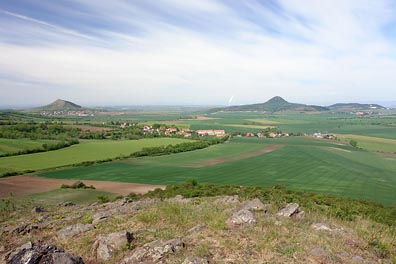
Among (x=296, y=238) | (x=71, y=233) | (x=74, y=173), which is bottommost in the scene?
(x=74, y=173)

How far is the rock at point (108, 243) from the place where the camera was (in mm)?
8863

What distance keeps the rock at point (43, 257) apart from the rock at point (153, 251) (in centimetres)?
143

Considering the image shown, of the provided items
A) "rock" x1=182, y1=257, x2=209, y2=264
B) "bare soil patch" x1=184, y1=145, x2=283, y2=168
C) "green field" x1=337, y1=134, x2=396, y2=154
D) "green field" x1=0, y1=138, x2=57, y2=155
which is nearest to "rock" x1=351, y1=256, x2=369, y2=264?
"rock" x1=182, y1=257, x2=209, y2=264

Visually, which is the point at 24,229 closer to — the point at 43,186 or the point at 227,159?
the point at 43,186

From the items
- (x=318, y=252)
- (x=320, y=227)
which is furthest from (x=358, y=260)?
(x=320, y=227)

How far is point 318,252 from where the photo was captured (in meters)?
8.38

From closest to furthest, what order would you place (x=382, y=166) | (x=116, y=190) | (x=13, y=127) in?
(x=116, y=190) < (x=382, y=166) < (x=13, y=127)

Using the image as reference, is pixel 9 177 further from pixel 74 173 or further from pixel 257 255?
pixel 257 255

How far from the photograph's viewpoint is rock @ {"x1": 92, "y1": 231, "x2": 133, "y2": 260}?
29.1ft

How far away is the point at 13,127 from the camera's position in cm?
9625

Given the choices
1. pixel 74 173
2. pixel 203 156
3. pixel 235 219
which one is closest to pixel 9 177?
pixel 74 173

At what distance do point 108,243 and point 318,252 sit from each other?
6.20 m

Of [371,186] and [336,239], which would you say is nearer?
[336,239]

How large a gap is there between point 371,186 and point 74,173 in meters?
48.7
